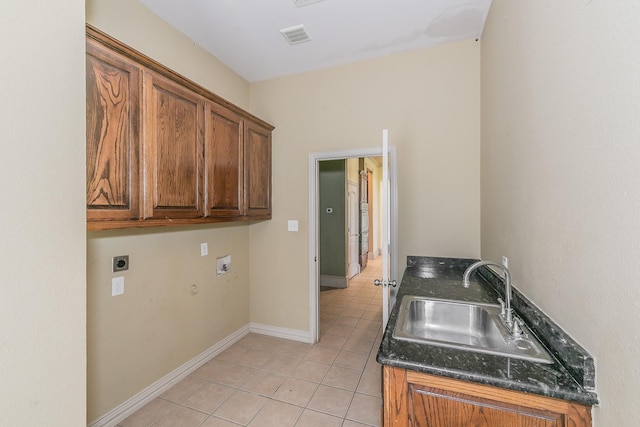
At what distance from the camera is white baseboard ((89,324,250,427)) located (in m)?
1.83

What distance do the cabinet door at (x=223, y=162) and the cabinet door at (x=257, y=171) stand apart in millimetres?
89

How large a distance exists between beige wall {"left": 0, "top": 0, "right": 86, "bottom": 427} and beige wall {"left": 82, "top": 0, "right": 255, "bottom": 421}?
3.16ft

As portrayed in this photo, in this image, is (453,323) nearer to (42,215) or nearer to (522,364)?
(522,364)

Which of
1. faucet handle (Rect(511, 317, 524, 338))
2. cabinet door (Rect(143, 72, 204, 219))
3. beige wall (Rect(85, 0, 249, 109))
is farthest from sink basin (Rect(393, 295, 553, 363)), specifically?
beige wall (Rect(85, 0, 249, 109))

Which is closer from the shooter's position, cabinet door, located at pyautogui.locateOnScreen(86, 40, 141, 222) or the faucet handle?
the faucet handle

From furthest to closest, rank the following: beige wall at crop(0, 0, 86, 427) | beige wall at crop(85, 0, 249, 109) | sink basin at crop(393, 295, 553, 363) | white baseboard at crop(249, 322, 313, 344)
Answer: white baseboard at crop(249, 322, 313, 344)
beige wall at crop(85, 0, 249, 109)
sink basin at crop(393, 295, 553, 363)
beige wall at crop(0, 0, 86, 427)

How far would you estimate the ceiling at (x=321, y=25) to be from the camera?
204 centimetres

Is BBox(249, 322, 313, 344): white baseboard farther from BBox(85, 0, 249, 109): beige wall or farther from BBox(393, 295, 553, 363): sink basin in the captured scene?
BBox(85, 0, 249, 109): beige wall

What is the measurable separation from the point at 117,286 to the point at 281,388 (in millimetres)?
1472

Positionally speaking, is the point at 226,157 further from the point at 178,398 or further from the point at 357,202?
the point at 357,202

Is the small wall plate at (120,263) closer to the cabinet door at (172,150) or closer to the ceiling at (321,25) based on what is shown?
the cabinet door at (172,150)

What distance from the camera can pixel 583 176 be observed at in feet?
2.85

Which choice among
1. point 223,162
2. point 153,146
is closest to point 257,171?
point 223,162

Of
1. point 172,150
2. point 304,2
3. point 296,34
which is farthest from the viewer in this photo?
point 296,34
